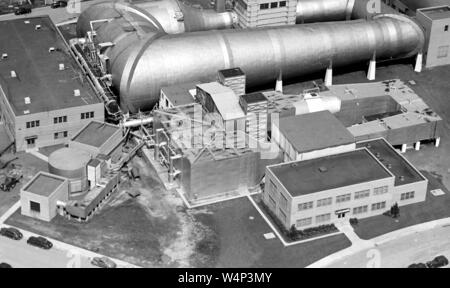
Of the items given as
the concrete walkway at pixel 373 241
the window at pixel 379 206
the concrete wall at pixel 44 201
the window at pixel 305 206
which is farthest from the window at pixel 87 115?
the window at pixel 379 206

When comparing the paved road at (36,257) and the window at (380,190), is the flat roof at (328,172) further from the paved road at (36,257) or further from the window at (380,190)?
the paved road at (36,257)

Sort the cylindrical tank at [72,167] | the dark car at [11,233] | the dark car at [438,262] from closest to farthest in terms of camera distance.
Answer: the dark car at [438,262]
the dark car at [11,233]
the cylindrical tank at [72,167]

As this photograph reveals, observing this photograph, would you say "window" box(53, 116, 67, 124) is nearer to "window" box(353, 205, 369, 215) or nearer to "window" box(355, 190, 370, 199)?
"window" box(355, 190, 370, 199)

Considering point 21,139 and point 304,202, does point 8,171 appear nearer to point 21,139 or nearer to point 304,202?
point 21,139

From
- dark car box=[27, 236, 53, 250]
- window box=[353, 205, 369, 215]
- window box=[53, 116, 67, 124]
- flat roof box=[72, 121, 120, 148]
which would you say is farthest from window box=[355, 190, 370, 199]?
window box=[53, 116, 67, 124]

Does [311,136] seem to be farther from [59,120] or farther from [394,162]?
[59,120]

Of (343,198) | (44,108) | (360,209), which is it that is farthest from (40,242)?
(360,209)
